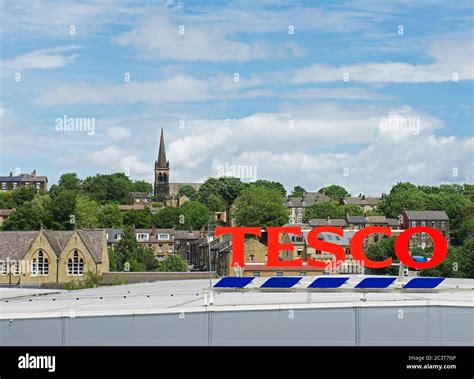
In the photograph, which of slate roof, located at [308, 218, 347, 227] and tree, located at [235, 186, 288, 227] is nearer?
tree, located at [235, 186, 288, 227]

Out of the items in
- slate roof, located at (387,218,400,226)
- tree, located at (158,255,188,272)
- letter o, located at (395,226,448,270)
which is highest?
slate roof, located at (387,218,400,226)

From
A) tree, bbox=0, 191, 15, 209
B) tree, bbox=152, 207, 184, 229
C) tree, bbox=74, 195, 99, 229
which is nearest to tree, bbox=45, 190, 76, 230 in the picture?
tree, bbox=74, 195, 99, 229

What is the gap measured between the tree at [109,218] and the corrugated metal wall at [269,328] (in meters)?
143

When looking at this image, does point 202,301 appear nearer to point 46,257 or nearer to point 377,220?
point 46,257

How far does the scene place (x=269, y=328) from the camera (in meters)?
23.5

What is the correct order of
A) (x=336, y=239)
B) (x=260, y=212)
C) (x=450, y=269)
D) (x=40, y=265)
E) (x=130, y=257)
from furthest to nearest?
(x=260, y=212) → (x=336, y=239) → (x=130, y=257) → (x=40, y=265) → (x=450, y=269)

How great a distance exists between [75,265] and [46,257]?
3629 millimetres

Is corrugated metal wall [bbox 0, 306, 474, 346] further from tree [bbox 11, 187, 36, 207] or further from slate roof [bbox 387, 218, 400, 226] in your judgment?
tree [bbox 11, 187, 36, 207]

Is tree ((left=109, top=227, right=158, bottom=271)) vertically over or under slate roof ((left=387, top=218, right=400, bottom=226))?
under

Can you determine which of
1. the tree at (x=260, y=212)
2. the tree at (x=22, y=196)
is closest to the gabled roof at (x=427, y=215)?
the tree at (x=260, y=212)

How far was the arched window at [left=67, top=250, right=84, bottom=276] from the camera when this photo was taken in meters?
96.3

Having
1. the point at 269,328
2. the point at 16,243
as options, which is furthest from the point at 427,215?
the point at 269,328

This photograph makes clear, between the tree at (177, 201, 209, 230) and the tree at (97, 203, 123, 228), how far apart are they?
49.4ft
